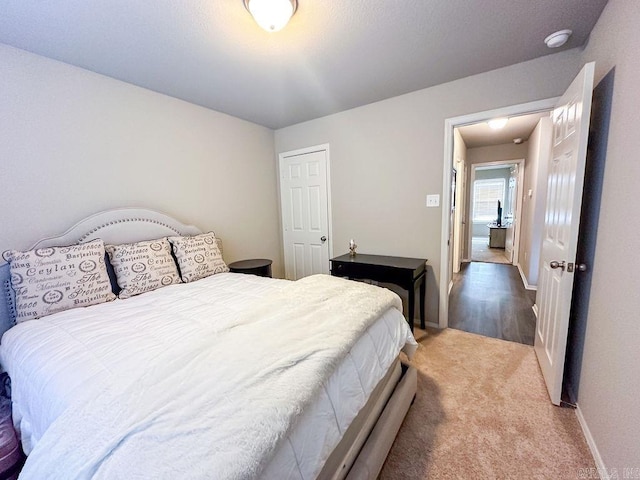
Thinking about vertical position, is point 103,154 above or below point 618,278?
above

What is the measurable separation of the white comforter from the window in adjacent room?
900 centimetres

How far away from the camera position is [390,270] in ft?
8.27

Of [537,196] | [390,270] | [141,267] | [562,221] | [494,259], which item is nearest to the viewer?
[562,221]

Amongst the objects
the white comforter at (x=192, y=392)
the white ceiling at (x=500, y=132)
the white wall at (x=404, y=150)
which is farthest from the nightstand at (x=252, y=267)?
the white ceiling at (x=500, y=132)

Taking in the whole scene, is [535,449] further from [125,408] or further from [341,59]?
[341,59]

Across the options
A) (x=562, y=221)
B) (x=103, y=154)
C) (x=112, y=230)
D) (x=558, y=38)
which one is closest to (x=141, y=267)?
(x=112, y=230)

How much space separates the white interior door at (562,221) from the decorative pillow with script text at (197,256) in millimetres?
2612

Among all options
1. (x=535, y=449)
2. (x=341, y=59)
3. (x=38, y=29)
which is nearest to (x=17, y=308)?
(x=38, y=29)

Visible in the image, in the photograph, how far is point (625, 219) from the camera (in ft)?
3.79

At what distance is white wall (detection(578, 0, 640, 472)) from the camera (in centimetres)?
107

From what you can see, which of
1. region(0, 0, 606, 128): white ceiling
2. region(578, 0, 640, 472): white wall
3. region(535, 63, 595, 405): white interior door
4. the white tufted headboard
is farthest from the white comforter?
region(0, 0, 606, 128): white ceiling

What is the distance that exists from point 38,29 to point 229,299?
78.1 inches

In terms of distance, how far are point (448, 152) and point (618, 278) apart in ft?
5.36

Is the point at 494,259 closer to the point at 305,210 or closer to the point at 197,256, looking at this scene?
the point at 305,210
